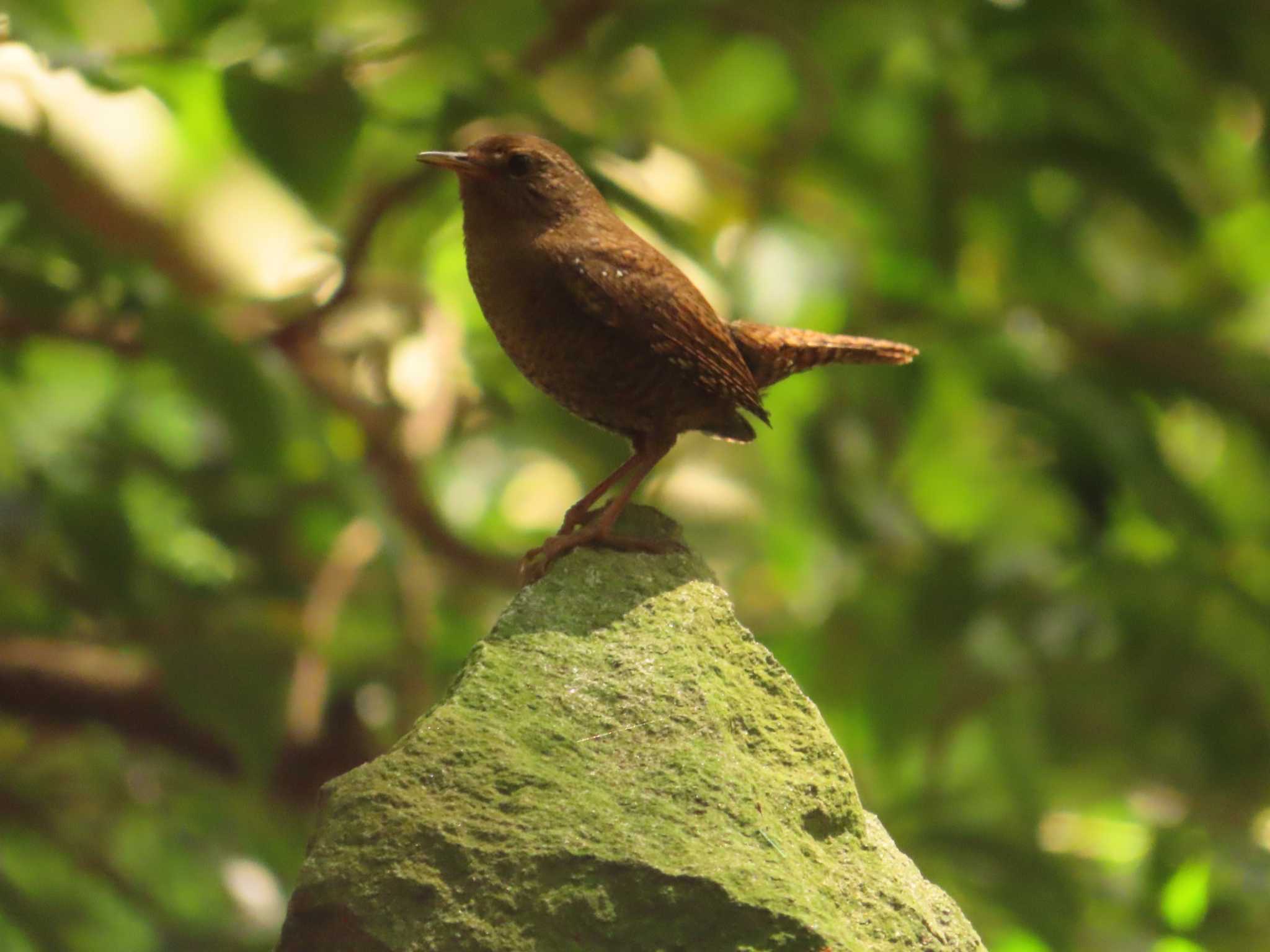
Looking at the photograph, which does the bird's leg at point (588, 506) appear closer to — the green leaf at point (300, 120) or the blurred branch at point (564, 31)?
the green leaf at point (300, 120)

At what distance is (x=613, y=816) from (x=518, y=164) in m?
1.24

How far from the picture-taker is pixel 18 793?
457 centimetres

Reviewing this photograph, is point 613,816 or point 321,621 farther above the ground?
point 321,621

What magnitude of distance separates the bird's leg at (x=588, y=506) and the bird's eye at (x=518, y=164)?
60 cm

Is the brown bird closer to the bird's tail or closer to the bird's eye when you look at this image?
the bird's eye

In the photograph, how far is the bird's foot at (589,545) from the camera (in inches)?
103

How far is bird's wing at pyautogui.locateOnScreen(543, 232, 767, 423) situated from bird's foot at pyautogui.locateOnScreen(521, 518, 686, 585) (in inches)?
13.4

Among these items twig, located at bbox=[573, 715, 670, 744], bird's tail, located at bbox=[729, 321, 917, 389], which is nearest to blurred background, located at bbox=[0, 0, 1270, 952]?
bird's tail, located at bbox=[729, 321, 917, 389]

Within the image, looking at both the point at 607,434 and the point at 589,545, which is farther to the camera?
the point at 607,434

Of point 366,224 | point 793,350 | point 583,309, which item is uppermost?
point 366,224

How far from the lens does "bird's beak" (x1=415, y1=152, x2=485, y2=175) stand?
262 centimetres

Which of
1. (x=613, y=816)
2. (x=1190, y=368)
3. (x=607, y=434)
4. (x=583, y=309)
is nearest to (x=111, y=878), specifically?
(x=607, y=434)

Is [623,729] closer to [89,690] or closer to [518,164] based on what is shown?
[518,164]

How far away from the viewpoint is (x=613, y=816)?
2086 mm
